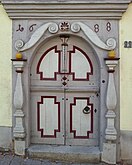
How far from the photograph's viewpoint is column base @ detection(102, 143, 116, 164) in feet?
22.0

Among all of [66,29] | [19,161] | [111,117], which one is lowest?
[19,161]

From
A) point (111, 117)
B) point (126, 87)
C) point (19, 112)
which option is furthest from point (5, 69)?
point (126, 87)

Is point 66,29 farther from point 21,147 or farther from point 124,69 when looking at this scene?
point 21,147

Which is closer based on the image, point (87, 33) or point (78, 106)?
point (87, 33)

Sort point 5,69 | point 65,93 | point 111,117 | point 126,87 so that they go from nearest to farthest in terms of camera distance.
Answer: point 111,117 < point 126,87 < point 5,69 < point 65,93

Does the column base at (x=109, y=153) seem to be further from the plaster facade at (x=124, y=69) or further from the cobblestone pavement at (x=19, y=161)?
the cobblestone pavement at (x=19, y=161)

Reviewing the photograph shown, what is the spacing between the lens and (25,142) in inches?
275

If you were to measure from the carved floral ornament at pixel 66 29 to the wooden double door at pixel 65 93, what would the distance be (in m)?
0.34

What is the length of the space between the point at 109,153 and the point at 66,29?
9.30ft

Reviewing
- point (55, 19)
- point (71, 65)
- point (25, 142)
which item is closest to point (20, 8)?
point (55, 19)

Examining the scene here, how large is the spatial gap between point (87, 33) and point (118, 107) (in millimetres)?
1736

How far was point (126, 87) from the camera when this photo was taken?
6.77 metres

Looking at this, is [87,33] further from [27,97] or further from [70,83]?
[27,97]

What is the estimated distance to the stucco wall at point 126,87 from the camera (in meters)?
6.72
